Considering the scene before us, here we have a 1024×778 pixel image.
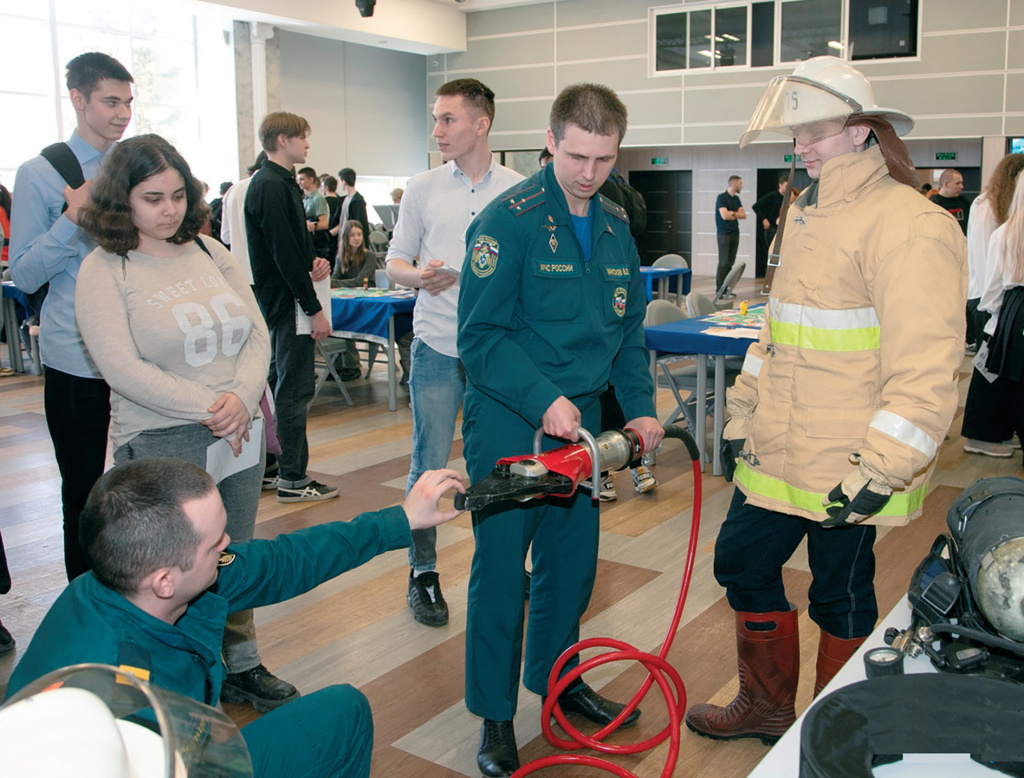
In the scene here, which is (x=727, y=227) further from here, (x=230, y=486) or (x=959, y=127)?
(x=230, y=486)

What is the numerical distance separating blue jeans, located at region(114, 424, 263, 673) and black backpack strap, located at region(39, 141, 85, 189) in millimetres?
976

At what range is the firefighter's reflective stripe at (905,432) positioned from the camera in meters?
1.72

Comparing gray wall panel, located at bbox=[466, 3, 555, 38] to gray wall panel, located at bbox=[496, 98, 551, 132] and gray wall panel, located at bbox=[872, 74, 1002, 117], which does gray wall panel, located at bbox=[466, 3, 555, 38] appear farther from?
gray wall panel, located at bbox=[872, 74, 1002, 117]

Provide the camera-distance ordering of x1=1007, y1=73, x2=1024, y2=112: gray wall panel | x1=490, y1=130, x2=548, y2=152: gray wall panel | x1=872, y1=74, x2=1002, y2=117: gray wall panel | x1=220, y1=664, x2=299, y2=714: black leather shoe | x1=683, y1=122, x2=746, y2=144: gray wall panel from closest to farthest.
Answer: x1=220, y1=664, x2=299, y2=714: black leather shoe → x1=1007, y1=73, x2=1024, y2=112: gray wall panel → x1=872, y1=74, x2=1002, y2=117: gray wall panel → x1=683, y1=122, x2=746, y2=144: gray wall panel → x1=490, y1=130, x2=548, y2=152: gray wall panel

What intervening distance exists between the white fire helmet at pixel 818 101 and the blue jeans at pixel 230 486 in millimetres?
1574

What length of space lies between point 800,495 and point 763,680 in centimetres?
61

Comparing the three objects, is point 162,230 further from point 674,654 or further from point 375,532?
point 674,654

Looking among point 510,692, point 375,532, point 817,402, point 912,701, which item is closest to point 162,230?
point 375,532

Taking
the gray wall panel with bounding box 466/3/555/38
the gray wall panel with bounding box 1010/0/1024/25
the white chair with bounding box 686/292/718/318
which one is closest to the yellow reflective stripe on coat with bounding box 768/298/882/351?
the white chair with bounding box 686/292/718/318

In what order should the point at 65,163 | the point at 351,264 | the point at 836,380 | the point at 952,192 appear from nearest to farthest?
the point at 836,380, the point at 65,163, the point at 351,264, the point at 952,192

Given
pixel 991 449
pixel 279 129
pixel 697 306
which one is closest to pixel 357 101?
pixel 697 306

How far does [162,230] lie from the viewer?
7.58 feet

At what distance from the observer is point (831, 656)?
220 centimetres

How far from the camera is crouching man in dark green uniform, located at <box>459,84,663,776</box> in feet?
7.01
